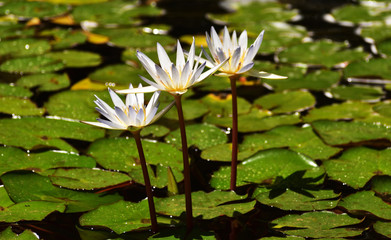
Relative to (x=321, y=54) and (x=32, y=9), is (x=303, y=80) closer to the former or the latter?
(x=321, y=54)

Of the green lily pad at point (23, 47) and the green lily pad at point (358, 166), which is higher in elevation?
the green lily pad at point (23, 47)

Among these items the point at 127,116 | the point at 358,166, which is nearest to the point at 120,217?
the point at 127,116

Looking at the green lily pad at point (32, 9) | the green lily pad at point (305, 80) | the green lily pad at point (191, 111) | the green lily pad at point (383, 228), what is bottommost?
the green lily pad at point (305, 80)

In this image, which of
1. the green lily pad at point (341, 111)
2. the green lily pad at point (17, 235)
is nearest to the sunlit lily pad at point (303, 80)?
the green lily pad at point (341, 111)

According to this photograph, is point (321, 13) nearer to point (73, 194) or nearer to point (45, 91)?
point (45, 91)

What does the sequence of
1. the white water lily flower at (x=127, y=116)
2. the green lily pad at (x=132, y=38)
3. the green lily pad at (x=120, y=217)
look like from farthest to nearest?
1. the green lily pad at (x=132, y=38)
2. the green lily pad at (x=120, y=217)
3. the white water lily flower at (x=127, y=116)

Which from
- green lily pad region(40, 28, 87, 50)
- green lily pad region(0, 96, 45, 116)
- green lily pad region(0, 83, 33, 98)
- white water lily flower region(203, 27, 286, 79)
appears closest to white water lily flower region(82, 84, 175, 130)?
white water lily flower region(203, 27, 286, 79)

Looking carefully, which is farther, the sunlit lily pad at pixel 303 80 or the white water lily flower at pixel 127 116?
the sunlit lily pad at pixel 303 80

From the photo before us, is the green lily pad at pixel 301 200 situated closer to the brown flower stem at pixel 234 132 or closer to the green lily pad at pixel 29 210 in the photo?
the brown flower stem at pixel 234 132

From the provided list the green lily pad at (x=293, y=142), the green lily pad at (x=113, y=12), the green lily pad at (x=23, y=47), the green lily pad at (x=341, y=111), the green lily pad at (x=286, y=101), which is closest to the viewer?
the green lily pad at (x=293, y=142)
